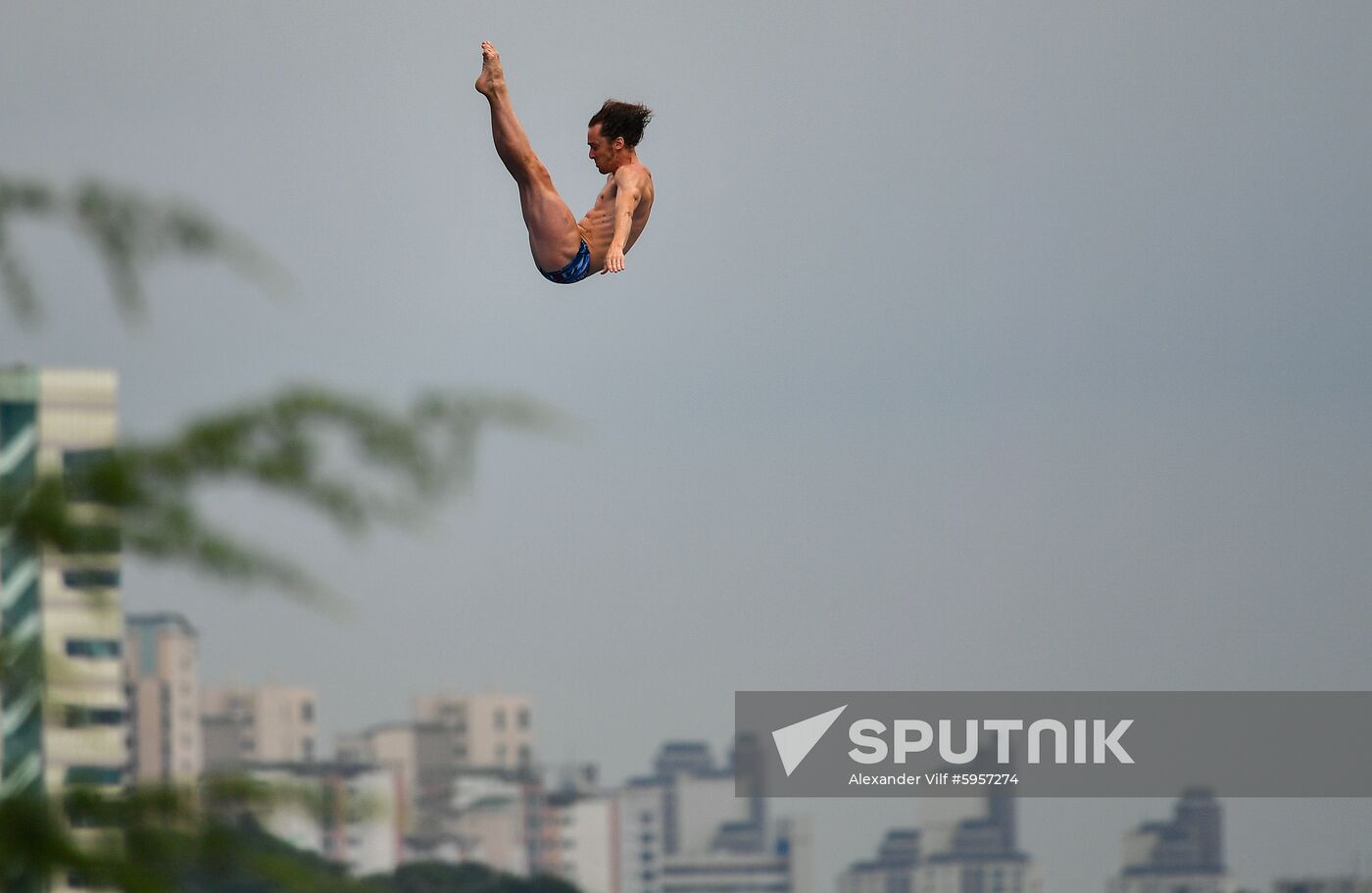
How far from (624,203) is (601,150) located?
584mm

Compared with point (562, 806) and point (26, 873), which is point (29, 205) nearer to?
point (26, 873)

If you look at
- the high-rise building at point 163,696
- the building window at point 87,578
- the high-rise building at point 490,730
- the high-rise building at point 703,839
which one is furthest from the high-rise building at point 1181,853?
the building window at point 87,578

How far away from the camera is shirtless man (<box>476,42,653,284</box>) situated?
596 inches

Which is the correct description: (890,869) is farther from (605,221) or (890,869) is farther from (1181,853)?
(605,221)

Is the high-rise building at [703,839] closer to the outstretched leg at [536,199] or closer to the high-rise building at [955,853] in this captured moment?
the high-rise building at [955,853]

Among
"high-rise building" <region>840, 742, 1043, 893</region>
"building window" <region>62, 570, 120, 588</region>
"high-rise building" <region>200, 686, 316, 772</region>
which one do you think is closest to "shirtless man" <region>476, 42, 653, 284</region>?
"building window" <region>62, 570, 120, 588</region>

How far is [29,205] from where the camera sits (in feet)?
19.4

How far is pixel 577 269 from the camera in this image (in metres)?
15.4

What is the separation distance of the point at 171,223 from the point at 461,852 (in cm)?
14273

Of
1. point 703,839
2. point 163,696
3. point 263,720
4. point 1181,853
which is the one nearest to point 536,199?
point 163,696

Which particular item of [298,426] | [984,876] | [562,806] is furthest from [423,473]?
[984,876]

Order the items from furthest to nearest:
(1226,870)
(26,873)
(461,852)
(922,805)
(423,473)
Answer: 1. (922,805)
2. (1226,870)
3. (461,852)
4. (423,473)
5. (26,873)

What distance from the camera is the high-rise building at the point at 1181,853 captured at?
170 m

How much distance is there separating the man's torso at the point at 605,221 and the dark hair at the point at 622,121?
193mm
